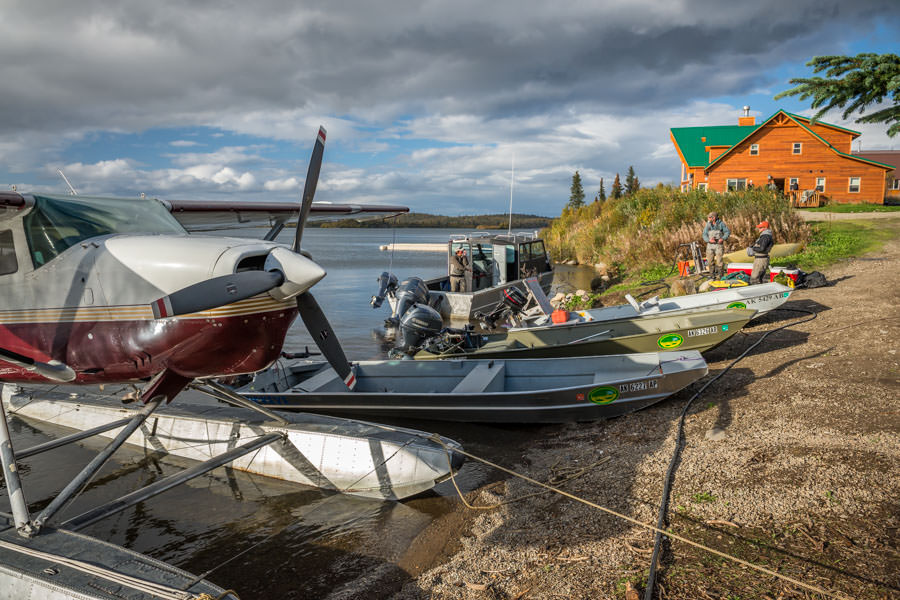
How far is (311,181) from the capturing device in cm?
516

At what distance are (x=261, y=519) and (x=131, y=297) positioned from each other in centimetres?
312

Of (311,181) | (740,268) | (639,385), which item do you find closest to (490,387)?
(639,385)

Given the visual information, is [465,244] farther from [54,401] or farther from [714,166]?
[714,166]

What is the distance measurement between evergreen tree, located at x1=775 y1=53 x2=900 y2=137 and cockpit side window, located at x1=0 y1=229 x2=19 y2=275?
10.2 m

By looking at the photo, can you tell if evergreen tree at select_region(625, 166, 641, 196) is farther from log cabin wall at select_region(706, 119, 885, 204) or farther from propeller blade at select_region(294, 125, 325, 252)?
propeller blade at select_region(294, 125, 325, 252)

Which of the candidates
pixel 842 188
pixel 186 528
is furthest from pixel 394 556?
pixel 842 188

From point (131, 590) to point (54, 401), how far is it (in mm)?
6822

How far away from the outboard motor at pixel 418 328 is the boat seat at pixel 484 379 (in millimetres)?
1785

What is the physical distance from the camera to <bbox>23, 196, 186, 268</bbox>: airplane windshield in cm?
466

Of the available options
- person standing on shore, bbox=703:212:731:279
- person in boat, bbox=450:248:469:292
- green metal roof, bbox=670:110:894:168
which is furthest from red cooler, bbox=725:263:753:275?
green metal roof, bbox=670:110:894:168

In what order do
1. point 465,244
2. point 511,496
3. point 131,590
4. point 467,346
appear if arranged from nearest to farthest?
point 131,590 < point 511,496 < point 467,346 < point 465,244

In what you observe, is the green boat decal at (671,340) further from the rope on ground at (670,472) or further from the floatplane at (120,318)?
the floatplane at (120,318)

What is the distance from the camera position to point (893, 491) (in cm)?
461

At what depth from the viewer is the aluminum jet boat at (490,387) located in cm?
761
